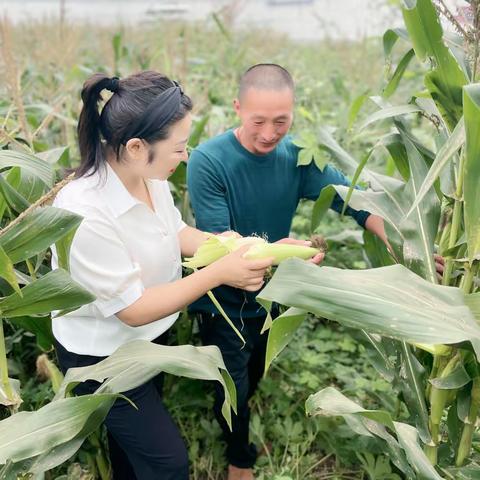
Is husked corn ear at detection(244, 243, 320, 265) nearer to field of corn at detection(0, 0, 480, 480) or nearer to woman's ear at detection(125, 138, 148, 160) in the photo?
field of corn at detection(0, 0, 480, 480)

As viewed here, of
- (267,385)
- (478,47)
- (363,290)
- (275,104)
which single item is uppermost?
(478,47)

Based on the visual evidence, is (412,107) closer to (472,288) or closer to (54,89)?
(472,288)

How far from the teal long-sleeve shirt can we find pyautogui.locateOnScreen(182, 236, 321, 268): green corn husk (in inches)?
7.1

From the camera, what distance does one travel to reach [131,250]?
1396 millimetres

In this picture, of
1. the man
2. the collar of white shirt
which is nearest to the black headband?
the collar of white shirt

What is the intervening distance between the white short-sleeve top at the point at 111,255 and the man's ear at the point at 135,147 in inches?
3.0

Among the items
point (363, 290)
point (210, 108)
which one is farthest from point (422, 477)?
point (210, 108)

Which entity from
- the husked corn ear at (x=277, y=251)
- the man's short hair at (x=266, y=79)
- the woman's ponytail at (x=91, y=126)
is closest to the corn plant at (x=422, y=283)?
the husked corn ear at (x=277, y=251)

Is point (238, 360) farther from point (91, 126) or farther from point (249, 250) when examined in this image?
point (91, 126)

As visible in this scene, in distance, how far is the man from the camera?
154 centimetres

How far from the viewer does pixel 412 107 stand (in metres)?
1.34

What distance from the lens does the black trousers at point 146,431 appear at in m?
1.40

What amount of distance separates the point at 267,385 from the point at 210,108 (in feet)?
6.62

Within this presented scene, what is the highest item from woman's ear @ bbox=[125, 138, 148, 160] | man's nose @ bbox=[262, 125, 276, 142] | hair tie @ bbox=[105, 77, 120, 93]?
hair tie @ bbox=[105, 77, 120, 93]
